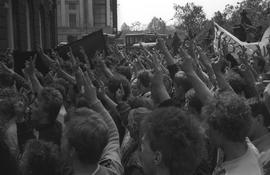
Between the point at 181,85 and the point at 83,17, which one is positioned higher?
the point at 83,17

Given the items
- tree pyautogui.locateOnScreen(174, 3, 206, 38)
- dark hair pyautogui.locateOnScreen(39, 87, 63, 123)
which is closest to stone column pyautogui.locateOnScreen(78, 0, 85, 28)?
tree pyautogui.locateOnScreen(174, 3, 206, 38)

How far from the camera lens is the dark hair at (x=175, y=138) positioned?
2.55m

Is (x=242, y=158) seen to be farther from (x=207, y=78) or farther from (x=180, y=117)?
(x=207, y=78)

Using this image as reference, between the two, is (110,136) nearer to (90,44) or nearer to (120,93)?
(120,93)

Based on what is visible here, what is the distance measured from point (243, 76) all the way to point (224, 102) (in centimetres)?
182

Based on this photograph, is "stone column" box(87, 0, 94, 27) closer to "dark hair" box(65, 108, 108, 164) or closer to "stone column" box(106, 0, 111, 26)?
"stone column" box(106, 0, 111, 26)

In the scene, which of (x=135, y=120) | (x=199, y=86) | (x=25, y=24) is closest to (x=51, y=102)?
(x=135, y=120)

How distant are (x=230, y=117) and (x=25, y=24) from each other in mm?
16546

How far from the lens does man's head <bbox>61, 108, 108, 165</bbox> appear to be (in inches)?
124

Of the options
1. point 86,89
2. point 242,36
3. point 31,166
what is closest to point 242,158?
point 31,166

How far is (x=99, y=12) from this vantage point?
74375mm

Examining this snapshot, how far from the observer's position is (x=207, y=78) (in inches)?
234

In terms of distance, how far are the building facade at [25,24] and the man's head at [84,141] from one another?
40.3 feet

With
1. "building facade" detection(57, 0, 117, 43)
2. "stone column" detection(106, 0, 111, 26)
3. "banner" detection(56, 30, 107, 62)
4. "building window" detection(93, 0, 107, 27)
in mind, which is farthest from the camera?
"building window" detection(93, 0, 107, 27)
